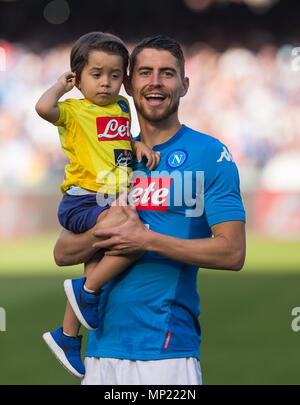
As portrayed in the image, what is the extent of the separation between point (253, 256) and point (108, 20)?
12.9 meters

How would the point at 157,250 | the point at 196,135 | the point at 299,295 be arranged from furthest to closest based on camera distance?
the point at 299,295 < the point at 196,135 < the point at 157,250

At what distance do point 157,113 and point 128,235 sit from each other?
2.09ft

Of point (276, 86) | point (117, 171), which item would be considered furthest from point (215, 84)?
point (117, 171)

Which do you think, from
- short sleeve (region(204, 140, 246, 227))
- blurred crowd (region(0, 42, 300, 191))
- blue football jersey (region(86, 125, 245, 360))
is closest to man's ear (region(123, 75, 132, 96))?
blue football jersey (region(86, 125, 245, 360))

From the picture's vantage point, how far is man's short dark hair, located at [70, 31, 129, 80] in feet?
12.1

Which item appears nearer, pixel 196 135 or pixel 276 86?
pixel 196 135

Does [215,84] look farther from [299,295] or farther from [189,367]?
[189,367]

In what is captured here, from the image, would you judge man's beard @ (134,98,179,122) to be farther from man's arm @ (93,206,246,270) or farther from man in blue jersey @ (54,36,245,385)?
man's arm @ (93,206,246,270)

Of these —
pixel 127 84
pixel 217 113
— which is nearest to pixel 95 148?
pixel 127 84

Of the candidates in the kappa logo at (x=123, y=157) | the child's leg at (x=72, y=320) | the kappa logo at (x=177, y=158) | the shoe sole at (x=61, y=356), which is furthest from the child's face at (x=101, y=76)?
the shoe sole at (x=61, y=356)

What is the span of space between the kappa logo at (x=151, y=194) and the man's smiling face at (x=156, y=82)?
31 centimetres

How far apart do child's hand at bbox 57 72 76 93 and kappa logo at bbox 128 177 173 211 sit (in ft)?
1.91

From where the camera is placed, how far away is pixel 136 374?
3.44 m

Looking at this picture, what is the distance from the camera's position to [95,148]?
12.1 ft
